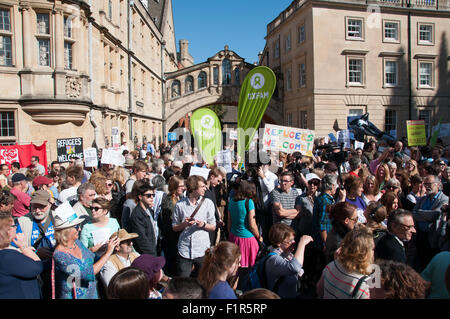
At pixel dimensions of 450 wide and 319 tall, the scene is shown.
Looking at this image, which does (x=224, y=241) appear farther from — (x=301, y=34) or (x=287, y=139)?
(x=301, y=34)

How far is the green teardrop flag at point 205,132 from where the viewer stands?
9.25 metres

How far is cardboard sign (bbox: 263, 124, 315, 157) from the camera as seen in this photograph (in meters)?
9.52

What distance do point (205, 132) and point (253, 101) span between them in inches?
71.5

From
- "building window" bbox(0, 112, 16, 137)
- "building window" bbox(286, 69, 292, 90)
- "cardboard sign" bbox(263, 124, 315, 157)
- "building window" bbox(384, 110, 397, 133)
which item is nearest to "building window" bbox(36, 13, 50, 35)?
"building window" bbox(0, 112, 16, 137)

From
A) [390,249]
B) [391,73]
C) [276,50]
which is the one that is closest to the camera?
[390,249]

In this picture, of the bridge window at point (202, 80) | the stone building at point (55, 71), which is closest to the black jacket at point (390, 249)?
the stone building at point (55, 71)

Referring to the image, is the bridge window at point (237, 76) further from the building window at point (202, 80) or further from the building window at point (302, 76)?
the building window at point (302, 76)

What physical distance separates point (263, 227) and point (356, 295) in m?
3.03

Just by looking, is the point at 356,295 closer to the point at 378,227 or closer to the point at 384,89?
the point at 378,227

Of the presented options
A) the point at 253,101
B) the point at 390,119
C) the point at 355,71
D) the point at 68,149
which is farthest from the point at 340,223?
the point at 390,119

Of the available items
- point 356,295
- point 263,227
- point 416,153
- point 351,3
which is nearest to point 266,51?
point 351,3

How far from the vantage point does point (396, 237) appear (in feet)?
11.2

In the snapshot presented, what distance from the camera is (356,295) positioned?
2.64 meters

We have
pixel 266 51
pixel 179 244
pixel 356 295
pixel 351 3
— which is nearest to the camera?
pixel 356 295
